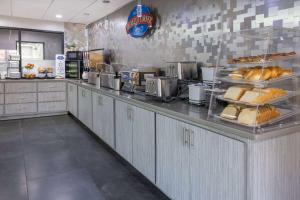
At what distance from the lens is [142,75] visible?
338 centimetres

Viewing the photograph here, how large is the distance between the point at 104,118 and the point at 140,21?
1.60 m

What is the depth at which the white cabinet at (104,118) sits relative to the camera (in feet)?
11.4

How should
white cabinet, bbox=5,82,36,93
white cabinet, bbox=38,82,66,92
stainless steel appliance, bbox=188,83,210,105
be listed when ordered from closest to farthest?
stainless steel appliance, bbox=188,83,210,105
white cabinet, bbox=5,82,36,93
white cabinet, bbox=38,82,66,92

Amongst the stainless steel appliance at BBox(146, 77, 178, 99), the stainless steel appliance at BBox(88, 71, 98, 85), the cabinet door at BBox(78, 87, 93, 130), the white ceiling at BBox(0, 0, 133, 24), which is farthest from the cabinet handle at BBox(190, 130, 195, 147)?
the white ceiling at BBox(0, 0, 133, 24)

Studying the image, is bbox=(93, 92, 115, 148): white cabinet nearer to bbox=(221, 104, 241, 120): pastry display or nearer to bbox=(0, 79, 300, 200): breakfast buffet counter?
bbox=(0, 79, 300, 200): breakfast buffet counter

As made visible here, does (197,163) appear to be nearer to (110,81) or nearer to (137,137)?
(137,137)

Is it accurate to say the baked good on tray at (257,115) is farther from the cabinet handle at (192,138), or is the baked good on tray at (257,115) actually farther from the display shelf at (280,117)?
the cabinet handle at (192,138)

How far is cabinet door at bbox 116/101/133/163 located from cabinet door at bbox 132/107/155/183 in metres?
0.14

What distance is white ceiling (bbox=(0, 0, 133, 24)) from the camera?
4758 mm

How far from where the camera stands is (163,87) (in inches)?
104

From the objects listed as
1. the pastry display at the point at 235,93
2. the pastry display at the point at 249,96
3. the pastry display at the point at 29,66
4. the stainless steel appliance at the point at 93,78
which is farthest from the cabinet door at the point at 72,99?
the pastry display at the point at 249,96

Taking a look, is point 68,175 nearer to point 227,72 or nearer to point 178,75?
point 178,75

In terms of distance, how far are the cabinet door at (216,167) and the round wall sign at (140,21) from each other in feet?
7.87

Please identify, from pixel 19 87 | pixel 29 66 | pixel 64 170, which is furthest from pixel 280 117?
pixel 29 66
